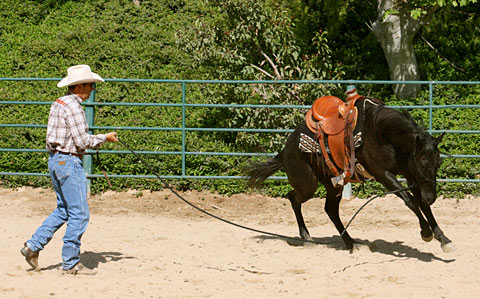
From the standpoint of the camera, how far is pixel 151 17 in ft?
47.5

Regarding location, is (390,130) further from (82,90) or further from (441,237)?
(82,90)

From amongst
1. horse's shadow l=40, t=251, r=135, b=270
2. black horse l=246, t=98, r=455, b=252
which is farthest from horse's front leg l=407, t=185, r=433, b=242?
horse's shadow l=40, t=251, r=135, b=270

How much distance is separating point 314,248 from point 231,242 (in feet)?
3.00

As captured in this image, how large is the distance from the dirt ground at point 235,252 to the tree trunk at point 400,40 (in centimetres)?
305

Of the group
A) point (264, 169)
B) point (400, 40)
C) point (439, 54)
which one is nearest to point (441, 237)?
point (264, 169)

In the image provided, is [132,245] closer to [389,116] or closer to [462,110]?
[389,116]

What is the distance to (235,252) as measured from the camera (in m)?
6.48

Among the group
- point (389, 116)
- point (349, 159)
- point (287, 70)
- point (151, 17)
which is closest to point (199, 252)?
point (349, 159)

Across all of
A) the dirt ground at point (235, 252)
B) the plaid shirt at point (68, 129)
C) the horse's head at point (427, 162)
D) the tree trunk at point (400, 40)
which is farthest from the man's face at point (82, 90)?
the tree trunk at point (400, 40)

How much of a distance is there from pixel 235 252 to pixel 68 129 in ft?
7.15

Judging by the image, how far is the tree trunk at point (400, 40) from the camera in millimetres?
10805

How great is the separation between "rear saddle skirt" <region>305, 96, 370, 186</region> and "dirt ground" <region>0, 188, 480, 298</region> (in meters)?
0.81

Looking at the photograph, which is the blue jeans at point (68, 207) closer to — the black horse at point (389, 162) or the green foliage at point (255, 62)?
the black horse at point (389, 162)

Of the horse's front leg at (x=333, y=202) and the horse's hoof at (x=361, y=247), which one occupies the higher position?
the horse's front leg at (x=333, y=202)
